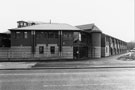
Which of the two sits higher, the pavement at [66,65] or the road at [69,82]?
the road at [69,82]

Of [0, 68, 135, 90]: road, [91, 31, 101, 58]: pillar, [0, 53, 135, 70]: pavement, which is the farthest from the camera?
[91, 31, 101, 58]: pillar

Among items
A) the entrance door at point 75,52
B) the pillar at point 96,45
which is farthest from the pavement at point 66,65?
the pillar at point 96,45

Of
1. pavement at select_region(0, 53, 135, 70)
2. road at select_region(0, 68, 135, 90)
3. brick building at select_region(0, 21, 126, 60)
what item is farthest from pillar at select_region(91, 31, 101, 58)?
road at select_region(0, 68, 135, 90)

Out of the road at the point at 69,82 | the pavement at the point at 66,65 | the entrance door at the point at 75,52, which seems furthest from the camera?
the entrance door at the point at 75,52

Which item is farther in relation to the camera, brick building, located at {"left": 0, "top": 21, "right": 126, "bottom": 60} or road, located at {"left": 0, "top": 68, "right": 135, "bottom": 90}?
brick building, located at {"left": 0, "top": 21, "right": 126, "bottom": 60}

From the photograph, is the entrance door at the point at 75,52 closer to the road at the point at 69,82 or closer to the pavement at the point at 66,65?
the pavement at the point at 66,65

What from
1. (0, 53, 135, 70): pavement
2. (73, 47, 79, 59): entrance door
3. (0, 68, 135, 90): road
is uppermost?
(73, 47, 79, 59): entrance door

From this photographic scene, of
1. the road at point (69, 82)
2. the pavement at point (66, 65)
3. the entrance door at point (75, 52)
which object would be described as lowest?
the pavement at point (66, 65)

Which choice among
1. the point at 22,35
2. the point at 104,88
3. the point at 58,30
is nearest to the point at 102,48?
the point at 58,30

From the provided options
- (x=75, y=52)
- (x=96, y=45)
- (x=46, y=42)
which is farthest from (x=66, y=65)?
(x=96, y=45)

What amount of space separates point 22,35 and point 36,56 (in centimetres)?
541

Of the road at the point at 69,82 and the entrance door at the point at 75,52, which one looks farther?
the entrance door at the point at 75,52

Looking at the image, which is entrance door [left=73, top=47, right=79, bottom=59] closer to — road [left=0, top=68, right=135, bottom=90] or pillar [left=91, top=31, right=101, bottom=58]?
pillar [left=91, top=31, right=101, bottom=58]

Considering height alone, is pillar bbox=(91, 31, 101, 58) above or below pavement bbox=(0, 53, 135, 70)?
above
